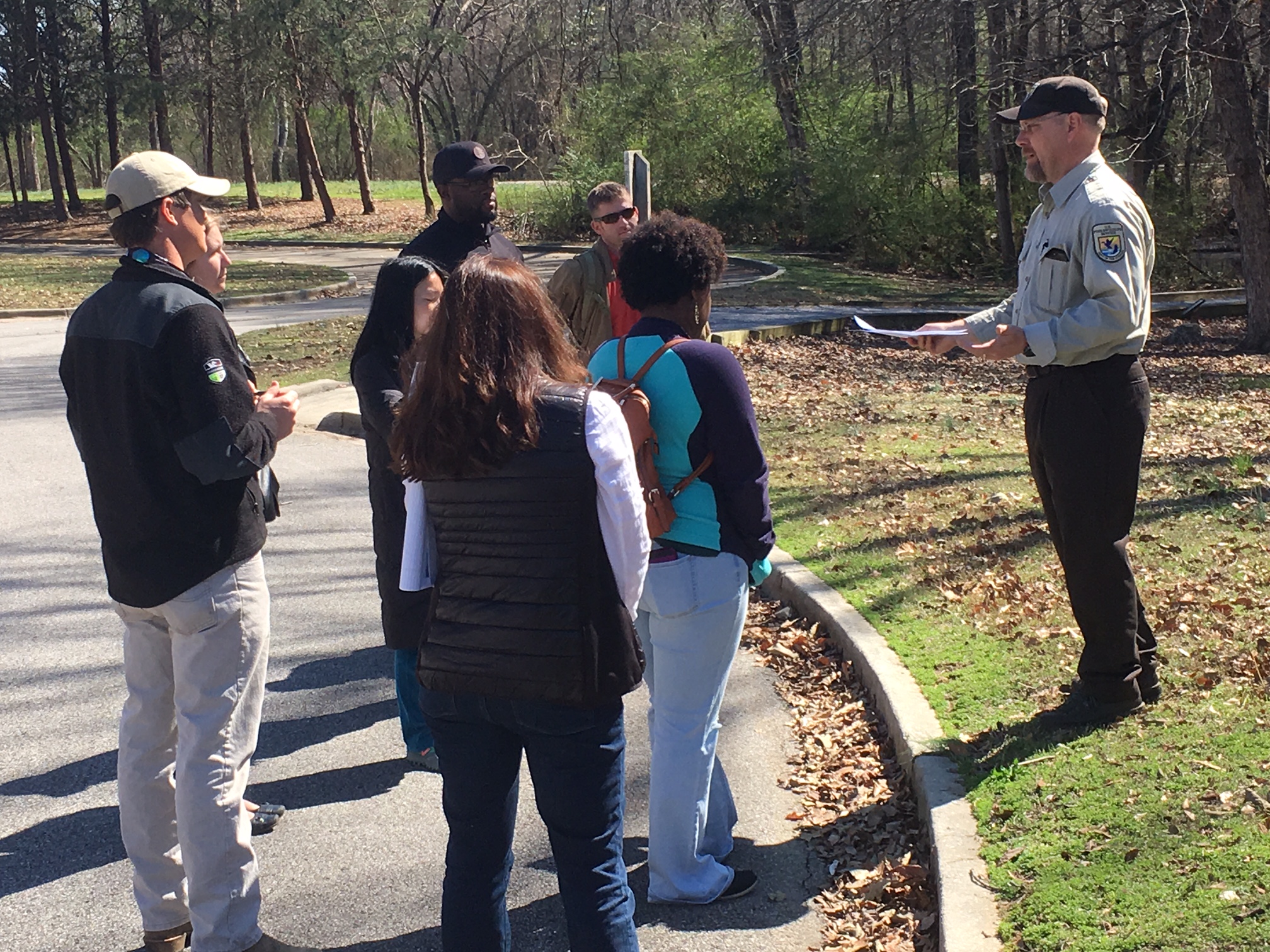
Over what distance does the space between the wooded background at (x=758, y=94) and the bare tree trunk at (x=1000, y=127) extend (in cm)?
7

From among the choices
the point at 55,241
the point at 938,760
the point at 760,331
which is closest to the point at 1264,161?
the point at 760,331

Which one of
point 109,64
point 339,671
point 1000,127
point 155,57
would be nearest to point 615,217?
point 339,671

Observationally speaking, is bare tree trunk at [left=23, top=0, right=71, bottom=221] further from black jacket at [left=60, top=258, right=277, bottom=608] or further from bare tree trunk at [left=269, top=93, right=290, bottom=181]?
black jacket at [left=60, top=258, right=277, bottom=608]

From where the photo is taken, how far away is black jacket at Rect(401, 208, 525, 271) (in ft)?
16.3

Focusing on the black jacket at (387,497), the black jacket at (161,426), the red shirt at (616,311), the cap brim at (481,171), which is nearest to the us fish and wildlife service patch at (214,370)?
the black jacket at (161,426)

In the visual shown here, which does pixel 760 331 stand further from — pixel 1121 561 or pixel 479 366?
pixel 479 366

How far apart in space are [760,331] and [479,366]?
13.4 meters

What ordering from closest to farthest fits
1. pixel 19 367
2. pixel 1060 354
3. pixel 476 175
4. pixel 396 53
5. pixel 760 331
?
pixel 1060 354 → pixel 476 175 → pixel 19 367 → pixel 760 331 → pixel 396 53

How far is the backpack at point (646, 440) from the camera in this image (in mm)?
3271

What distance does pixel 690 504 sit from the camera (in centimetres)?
341

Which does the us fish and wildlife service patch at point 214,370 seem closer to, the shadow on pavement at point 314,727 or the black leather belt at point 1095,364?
the shadow on pavement at point 314,727

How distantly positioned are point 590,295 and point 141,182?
2.78m

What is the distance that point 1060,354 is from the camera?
12.9 feet

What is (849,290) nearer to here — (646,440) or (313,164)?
(646,440)
